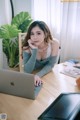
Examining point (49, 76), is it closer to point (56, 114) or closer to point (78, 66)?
point (78, 66)

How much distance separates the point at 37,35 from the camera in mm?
1761

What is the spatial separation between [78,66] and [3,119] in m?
1.01

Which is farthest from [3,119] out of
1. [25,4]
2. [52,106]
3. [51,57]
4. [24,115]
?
[25,4]

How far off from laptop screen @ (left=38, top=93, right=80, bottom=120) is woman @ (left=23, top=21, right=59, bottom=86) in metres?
0.61

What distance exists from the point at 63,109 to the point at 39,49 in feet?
3.09

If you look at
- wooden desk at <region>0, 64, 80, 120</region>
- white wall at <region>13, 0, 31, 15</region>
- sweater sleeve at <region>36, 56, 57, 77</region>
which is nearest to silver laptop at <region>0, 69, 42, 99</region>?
wooden desk at <region>0, 64, 80, 120</region>

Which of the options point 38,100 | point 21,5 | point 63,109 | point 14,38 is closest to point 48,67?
point 38,100

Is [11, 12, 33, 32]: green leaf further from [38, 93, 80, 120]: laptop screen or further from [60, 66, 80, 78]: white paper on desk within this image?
[38, 93, 80, 120]: laptop screen

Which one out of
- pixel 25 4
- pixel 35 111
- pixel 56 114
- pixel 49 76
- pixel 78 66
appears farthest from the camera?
Result: pixel 25 4

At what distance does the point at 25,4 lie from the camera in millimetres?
3082

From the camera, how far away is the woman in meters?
1.74

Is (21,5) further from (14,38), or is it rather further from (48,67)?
(48,67)

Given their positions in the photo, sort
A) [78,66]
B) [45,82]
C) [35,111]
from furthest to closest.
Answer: [78,66]
[45,82]
[35,111]

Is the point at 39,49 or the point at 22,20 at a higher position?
the point at 22,20
